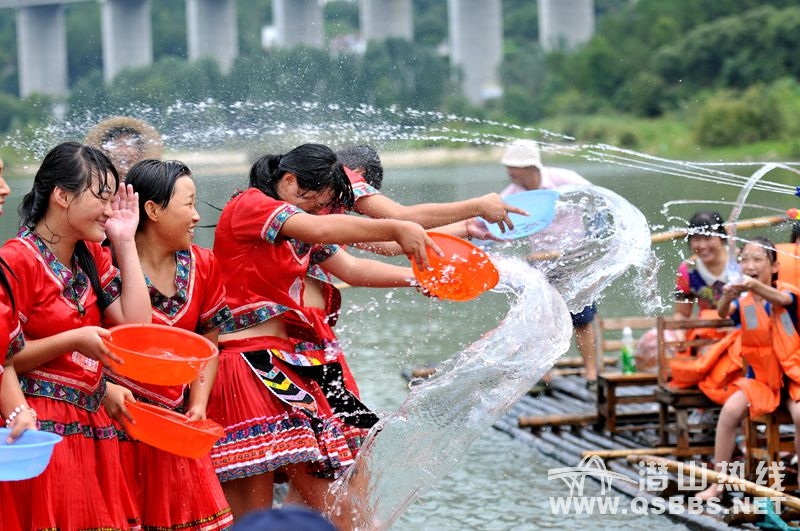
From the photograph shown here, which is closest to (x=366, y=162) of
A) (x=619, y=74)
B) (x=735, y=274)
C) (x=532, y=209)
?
(x=532, y=209)

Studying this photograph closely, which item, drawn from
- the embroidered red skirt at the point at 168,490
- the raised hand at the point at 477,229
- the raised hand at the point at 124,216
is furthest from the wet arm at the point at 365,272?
the embroidered red skirt at the point at 168,490

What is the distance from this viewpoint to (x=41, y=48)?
5822cm

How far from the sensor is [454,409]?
4926 millimetres

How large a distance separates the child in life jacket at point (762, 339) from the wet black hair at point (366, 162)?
205 cm

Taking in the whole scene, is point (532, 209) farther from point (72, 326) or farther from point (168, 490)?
point (72, 326)

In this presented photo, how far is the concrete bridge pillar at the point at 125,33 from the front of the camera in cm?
5581

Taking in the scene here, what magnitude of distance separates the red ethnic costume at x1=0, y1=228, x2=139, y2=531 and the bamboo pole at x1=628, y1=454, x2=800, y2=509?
10.1 ft

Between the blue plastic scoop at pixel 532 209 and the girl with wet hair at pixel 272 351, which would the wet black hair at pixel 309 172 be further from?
the blue plastic scoop at pixel 532 209

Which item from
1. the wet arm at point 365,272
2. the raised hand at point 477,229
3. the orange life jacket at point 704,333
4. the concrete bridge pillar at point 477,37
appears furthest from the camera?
the concrete bridge pillar at point 477,37

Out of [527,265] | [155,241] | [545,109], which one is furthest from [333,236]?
[545,109]

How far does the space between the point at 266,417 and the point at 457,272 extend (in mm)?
840

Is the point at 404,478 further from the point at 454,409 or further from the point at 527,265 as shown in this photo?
the point at 527,265

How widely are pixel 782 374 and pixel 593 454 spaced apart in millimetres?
1353

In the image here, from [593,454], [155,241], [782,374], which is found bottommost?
[593,454]
